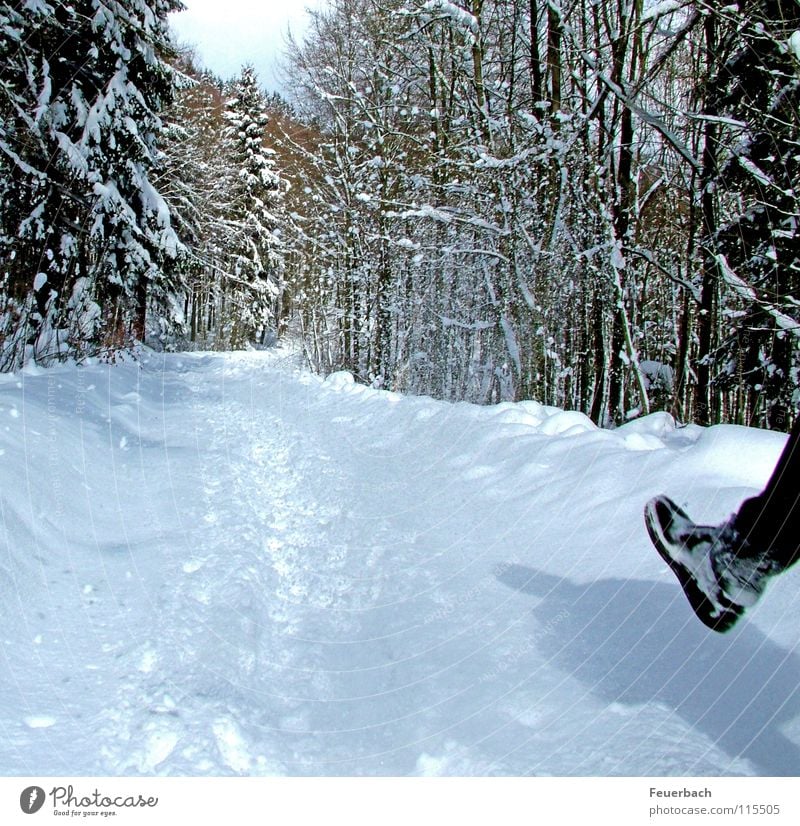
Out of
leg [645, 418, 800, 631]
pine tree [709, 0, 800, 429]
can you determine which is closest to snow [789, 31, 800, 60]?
pine tree [709, 0, 800, 429]

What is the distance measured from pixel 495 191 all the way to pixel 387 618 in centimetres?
691

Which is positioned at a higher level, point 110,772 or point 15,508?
point 15,508

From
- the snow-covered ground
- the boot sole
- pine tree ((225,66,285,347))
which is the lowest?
the snow-covered ground

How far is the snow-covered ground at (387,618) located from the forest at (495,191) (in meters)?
2.69

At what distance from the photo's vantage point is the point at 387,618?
9.33 ft

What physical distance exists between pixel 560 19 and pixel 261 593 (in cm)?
754

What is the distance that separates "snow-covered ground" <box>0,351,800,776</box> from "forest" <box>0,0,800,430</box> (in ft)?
8.84

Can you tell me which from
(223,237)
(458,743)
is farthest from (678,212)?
(223,237)

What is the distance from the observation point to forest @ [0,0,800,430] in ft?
20.7

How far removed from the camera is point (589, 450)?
4.10 m

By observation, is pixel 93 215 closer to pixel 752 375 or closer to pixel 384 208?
pixel 384 208

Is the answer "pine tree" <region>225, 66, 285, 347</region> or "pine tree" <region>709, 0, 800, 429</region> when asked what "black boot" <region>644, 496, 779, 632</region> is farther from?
"pine tree" <region>225, 66, 285, 347</region>

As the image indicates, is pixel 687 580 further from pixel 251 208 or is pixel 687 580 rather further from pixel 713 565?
pixel 251 208

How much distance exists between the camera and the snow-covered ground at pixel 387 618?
1.84 m
